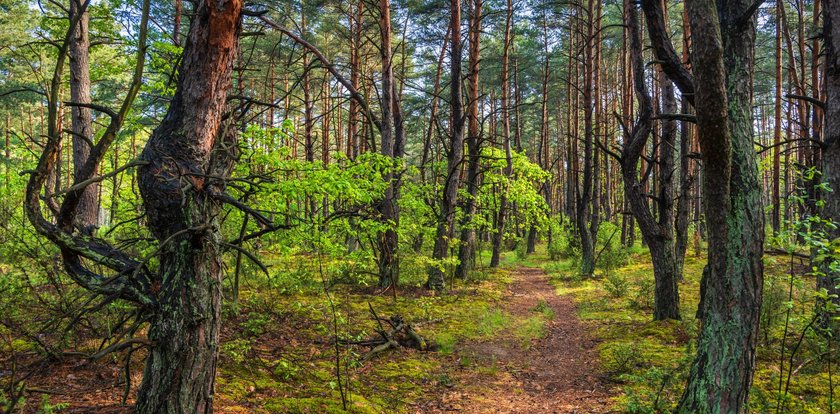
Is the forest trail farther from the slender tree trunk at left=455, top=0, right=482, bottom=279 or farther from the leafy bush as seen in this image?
A: the slender tree trunk at left=455, top=0, right=482, bottom=279

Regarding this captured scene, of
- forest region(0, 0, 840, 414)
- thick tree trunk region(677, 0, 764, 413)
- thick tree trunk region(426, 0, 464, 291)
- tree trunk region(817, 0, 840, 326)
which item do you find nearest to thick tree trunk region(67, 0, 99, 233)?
forest region(0, 0, 840, 414)

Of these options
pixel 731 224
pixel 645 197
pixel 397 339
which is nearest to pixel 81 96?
pixel 397 339

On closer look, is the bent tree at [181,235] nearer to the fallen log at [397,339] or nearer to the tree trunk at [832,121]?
the fallen log at [397,339]

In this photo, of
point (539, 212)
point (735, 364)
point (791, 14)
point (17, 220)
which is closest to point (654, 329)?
point (735, 364)

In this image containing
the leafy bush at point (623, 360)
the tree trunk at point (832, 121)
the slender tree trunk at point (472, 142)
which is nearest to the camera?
the tree trunk at point (832, 121)

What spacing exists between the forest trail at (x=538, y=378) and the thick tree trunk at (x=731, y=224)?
1.62 meters

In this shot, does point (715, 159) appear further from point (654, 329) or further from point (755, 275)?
point (654, 329)

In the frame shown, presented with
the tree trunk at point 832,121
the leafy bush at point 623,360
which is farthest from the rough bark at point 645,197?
the tree trunk at point 832,121

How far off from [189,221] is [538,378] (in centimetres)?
521

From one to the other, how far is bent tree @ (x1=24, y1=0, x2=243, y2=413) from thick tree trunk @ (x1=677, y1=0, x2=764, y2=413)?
3657 millimetres

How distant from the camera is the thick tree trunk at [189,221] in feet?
9.05

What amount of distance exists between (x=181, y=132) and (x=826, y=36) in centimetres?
814

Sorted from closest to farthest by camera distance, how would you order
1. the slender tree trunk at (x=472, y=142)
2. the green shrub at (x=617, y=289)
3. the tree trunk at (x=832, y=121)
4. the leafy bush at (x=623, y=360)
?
the tree trunk at (x=832, y=121) < the leafy bush at (x=623, y=360) < the green shrub at (x=617, y=289) < the slender tree trunk at (x=472, y=142)

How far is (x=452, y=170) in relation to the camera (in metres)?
10.6
